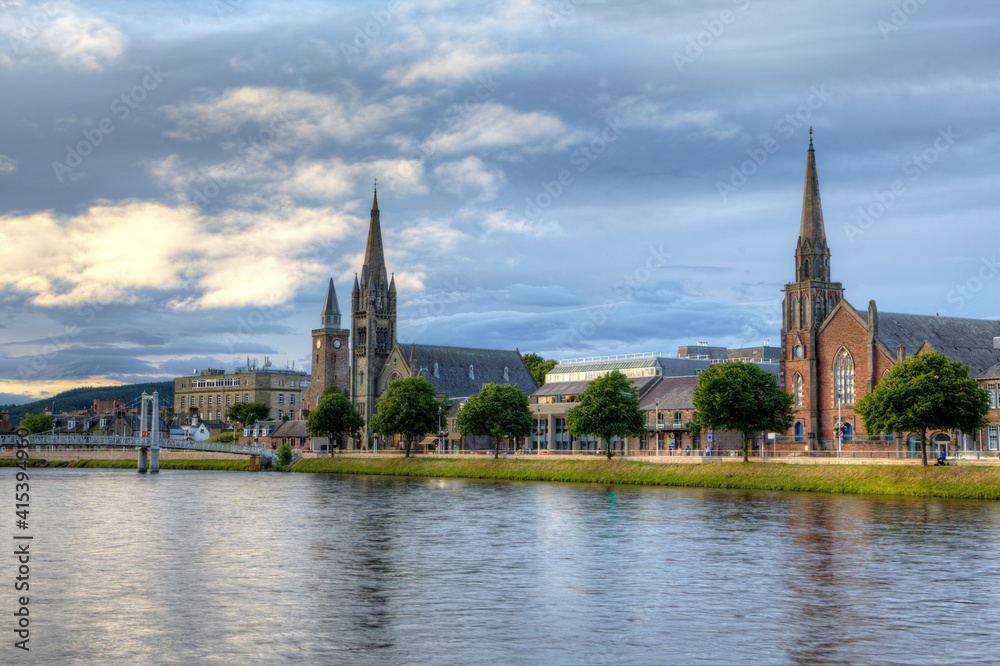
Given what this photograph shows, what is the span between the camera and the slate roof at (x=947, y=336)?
374 ft

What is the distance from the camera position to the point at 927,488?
78.8 metres

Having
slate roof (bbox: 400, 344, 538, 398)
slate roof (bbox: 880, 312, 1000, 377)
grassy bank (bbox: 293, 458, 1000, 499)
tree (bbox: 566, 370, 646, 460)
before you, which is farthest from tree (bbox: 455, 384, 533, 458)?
slate roof (bbox: 880, 312, 1000, 377)

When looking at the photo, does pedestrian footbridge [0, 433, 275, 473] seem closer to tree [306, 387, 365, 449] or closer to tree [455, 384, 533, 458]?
tree [306, 387, 365, 449]

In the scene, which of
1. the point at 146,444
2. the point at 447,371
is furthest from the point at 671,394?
the point at 146,444

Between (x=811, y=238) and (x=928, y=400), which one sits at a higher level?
(x=811, y=238)

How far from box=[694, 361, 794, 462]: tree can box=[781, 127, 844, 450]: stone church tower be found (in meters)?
17.6

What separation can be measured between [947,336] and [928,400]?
3631cm

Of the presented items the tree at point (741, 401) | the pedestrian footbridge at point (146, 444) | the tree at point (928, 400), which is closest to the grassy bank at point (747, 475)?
the tree at point (928, 400)

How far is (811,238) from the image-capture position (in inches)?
5017

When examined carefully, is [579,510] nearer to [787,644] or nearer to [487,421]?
[787,644]

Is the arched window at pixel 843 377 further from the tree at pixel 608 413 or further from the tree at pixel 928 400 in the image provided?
the tree at pixel 928 400

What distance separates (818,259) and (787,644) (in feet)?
351

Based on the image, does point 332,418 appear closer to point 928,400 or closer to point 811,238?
point 811,238

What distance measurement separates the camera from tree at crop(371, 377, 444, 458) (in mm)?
149000
